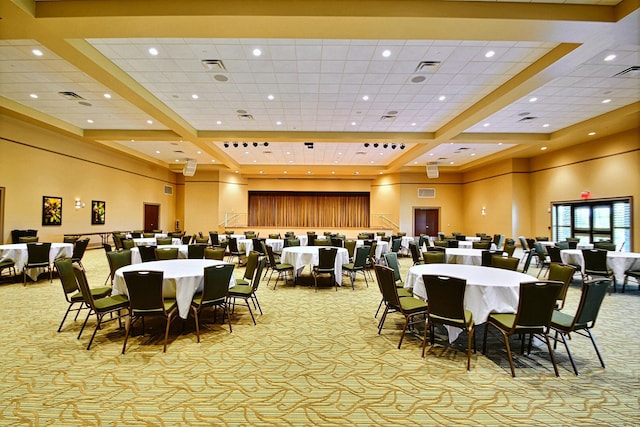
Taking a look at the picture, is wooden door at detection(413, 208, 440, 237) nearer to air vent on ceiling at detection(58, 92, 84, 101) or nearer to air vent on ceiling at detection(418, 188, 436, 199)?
air vent on ceiling at detection(418, 188, 436, 199)

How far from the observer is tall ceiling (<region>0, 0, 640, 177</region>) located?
15.0 feet

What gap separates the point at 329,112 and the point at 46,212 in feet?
35.4

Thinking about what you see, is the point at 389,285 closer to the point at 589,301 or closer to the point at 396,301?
the point at 396,301

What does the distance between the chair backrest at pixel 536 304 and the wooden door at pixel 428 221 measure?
673 inches

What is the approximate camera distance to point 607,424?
238 cm

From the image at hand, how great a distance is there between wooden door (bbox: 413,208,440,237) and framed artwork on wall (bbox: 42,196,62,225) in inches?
713

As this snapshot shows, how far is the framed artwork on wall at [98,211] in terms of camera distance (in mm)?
13388

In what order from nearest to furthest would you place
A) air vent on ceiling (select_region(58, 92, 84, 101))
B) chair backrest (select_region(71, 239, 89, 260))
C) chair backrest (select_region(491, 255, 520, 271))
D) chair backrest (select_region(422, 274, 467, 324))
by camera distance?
chair backrest (select_region(422, 274, 467, 324)) < chair backrest (select_region(491, 255, 520, 271)) < chair backrest (select_region(71, 239, 89, 260)) < air vent on ceiling (select_region(58, 92, 84, 101))

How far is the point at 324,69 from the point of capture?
657 centimetres

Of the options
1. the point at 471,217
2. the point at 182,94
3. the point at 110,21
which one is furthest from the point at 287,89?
the point at 471,217

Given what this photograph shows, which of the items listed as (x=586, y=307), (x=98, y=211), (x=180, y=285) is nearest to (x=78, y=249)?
(x=180, y=285)

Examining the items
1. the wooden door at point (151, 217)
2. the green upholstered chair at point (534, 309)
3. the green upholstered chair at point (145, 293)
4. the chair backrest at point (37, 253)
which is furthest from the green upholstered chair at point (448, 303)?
the wooden door at point (151, 217)

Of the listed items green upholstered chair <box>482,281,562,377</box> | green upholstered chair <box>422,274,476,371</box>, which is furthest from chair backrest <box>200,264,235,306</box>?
green upholstered chair <box>482,281,562,377</box>

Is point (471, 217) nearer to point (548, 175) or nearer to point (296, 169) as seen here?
point (548, 175)
